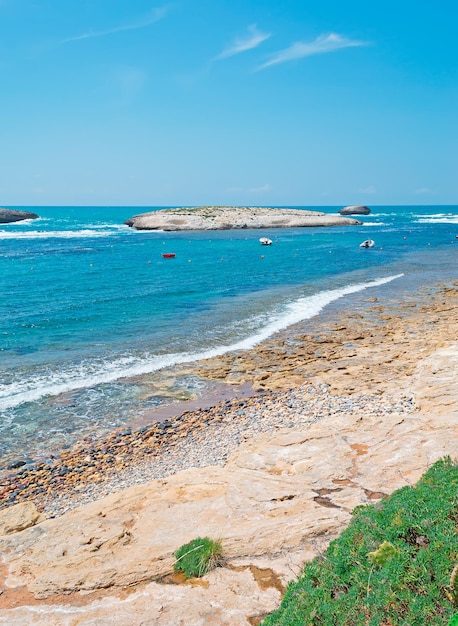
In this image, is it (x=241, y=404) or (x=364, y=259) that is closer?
(x=241, y=404)

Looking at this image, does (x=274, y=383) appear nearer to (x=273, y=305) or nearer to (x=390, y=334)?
(x=390, y=334)

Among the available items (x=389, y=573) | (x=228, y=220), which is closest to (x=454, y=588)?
(x=389, y=573)

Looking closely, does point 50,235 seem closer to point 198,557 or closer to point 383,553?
point 198,557

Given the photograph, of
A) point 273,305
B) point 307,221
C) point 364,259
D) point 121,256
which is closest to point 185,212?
point 307,221

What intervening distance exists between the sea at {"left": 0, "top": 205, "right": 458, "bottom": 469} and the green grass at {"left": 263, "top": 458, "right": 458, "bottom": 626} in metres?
10.0

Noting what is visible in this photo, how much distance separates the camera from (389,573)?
5.99 metres

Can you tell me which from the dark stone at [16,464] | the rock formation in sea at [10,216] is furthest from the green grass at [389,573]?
the rock formation in sea at [10,216]

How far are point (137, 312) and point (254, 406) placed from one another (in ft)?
52.8

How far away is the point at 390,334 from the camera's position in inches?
963

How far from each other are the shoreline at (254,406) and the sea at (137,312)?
1.14 m

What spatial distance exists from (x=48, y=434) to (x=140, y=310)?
54.1ft

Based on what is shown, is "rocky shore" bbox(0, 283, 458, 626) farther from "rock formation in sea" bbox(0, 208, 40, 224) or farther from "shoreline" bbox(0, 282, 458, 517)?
"rock formation in sea" bbox(0, 208, 40, 224)

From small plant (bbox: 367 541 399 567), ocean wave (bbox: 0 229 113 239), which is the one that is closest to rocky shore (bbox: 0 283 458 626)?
small plant (bbox: 367 541 399 567)

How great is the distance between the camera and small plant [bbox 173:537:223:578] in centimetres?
761
